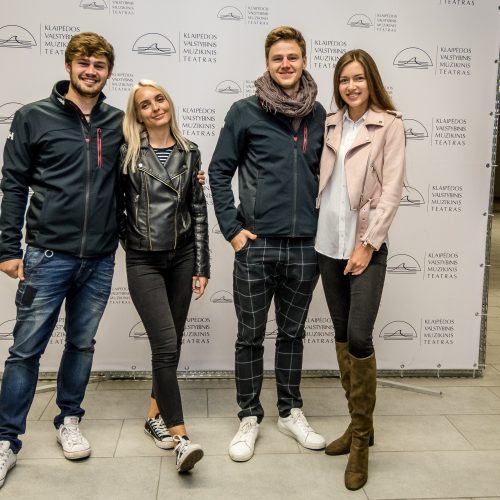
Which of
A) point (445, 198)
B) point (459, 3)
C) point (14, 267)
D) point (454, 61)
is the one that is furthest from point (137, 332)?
point (459, 3)

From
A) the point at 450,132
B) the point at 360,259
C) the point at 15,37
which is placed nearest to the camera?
the point at 360,259

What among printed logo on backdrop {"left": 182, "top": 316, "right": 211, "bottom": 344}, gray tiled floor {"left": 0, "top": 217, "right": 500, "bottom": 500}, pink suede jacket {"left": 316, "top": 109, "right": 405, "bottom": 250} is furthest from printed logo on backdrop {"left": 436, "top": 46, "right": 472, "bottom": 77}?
printed logo on backdrop {"left": 182, "top": 316, "right": 211, "bottom": 344}

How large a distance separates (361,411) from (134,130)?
1.35 m

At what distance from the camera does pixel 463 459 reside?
8.32 ft

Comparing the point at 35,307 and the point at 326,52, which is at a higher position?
the point at 326,52

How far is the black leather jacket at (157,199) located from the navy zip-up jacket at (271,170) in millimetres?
159

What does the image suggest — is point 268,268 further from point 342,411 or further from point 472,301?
point 472,301

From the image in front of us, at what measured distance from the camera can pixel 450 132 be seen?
10.8 feet

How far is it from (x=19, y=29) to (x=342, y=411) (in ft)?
7.89

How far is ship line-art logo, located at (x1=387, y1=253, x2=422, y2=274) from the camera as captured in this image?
11.0 feet

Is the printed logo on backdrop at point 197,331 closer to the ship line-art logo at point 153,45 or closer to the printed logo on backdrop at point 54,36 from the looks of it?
Result: the ship line-art logo at point 153,45

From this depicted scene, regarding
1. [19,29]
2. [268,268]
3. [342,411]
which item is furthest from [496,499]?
[19,29]

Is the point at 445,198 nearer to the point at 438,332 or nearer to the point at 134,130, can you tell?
the point at 438,332

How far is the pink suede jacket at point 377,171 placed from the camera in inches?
87.2
